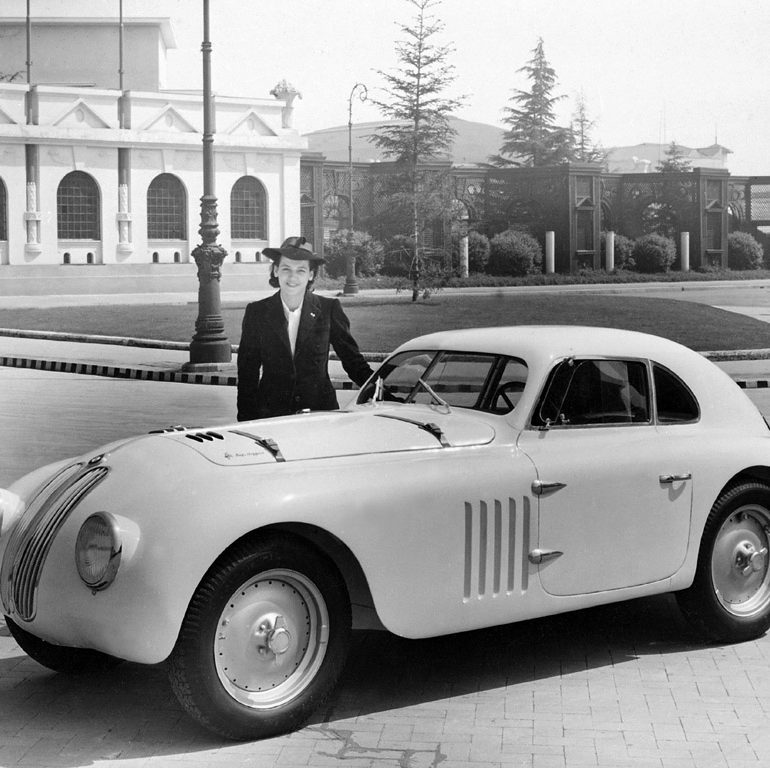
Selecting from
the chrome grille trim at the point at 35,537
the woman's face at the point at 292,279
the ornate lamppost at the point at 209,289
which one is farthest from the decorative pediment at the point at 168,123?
the chrome grille trim at the point at 35,537

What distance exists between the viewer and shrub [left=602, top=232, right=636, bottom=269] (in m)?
20.6

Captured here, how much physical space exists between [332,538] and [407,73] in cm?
1156

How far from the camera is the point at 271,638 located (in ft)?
14.6

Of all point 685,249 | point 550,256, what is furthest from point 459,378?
point 685,249

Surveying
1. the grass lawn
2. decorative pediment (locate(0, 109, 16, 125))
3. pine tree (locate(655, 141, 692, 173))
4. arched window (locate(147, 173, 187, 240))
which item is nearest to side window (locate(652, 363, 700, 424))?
the grass lawn

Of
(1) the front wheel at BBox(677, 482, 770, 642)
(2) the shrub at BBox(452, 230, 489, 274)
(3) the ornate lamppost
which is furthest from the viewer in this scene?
(3) the ornate lamppost

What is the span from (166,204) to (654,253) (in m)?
24.2

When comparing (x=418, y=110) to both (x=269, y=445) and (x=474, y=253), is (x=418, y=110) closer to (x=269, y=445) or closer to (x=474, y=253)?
(x=474, y=253)

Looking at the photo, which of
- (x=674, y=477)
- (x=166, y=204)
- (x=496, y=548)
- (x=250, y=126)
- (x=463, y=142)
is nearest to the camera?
(x=496, y=548)

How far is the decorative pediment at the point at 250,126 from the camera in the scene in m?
40.9

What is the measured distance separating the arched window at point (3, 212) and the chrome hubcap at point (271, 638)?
31.5m

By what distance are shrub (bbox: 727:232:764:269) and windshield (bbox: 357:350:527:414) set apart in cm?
1293

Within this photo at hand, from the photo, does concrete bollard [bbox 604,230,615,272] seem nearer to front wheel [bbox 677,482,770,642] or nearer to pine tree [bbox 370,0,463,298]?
pine tree [bbox 370,0,463,298]

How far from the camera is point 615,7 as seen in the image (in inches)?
554
